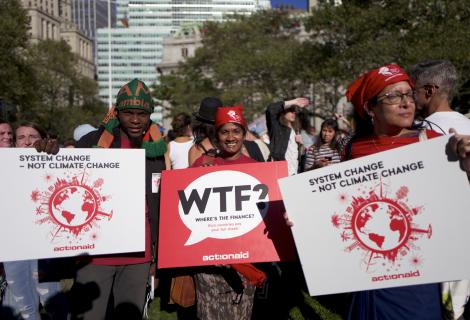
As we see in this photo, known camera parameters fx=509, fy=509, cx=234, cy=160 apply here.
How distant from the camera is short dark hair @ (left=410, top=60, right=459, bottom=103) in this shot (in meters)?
3.45

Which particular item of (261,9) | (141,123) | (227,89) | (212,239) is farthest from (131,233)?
(261,9)

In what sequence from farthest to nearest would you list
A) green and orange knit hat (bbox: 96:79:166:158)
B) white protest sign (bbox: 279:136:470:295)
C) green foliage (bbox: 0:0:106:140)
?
green foliage (bbox: 0:0:106:140) → green and orange knit hat (bbox: 96:79:166:158) → white protest sign (bbox: 279:136:470:295)

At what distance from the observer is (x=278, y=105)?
589 centimetres

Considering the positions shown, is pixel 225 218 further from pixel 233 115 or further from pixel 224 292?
pixel 233 115

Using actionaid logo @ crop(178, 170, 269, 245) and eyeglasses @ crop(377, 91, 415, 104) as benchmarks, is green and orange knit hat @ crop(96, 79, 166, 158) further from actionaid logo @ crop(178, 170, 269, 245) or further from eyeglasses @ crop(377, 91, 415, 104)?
eyeglasses @ crop(377, 91, 415, 104)

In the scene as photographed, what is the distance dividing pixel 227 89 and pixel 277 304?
35.4 metres

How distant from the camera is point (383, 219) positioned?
2.52 metres

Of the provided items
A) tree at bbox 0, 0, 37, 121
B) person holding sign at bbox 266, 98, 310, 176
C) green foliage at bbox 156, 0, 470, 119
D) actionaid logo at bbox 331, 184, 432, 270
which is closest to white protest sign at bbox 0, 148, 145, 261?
actionaid logo at bbox 331, 184, 432, 270

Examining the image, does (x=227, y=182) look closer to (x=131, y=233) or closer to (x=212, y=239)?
(x=212, y=239)

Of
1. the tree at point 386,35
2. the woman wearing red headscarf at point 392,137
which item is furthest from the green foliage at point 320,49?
the woman wearing red headscarf at point 392,137

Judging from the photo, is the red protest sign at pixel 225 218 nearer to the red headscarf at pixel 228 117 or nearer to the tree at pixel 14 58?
the red headscarf at pixel 228 117

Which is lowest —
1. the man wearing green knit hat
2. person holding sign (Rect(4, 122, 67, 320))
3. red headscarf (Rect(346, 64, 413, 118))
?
person holding sign (Rect(4, 122, 67, 320))

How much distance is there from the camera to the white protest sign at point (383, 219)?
2.39 metres

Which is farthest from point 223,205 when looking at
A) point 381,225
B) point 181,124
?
point 181,124
